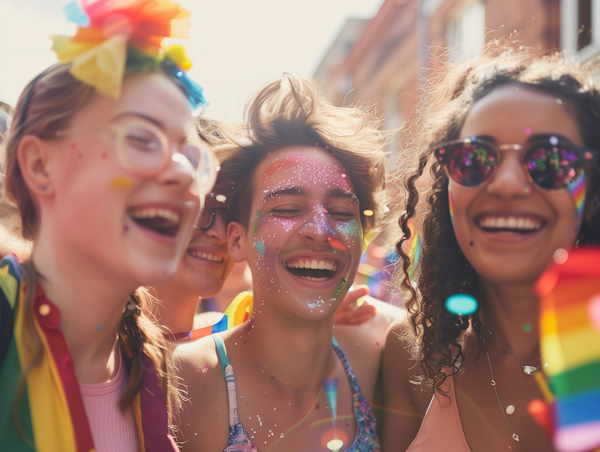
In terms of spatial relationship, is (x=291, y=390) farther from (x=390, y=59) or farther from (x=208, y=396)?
(x=390, y=59)

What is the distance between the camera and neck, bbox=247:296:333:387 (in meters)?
2.27

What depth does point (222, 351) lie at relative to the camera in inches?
88.0

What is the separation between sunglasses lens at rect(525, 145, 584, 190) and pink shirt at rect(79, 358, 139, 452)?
4.88 ft

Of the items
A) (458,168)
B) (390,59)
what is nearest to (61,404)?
(458,168)

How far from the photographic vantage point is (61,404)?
1.32 metres

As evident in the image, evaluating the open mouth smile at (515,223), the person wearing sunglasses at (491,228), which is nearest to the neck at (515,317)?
the person wearing sunglasses at (491,228)

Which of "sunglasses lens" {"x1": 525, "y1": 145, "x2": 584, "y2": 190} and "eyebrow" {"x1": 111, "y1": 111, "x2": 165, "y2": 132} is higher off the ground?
"sunglasses lens" {"x1": 525, "y1": 145, "x2": 584, "y2": 190}

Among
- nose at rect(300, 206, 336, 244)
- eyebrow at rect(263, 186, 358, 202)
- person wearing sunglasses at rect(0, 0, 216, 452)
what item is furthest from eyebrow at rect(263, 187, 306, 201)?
person wearing sunglasses at rect(0, 0, 216, 452)

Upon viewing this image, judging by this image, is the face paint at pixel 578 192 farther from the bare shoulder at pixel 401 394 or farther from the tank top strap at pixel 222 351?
the tank top strap at pixel 222 351

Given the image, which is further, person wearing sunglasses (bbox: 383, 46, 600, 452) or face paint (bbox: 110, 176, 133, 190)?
person wearing sunglasses (bbox: 383, 46, 600, 452)

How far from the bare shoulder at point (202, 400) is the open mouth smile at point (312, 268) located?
1.73 ft

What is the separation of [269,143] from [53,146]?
1.24m

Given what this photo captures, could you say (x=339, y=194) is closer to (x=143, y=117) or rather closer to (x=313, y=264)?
(x=313, y=264)

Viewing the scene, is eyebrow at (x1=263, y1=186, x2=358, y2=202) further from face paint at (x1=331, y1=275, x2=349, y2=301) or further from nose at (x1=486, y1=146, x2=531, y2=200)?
nose at (x1=486, y1=146, x2=531, y2=200)
